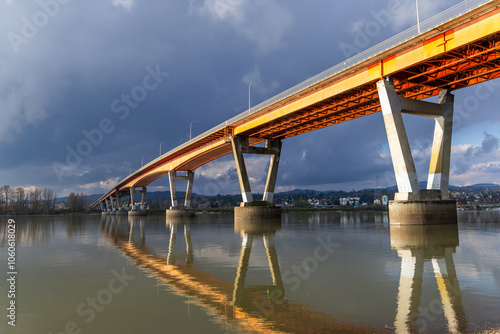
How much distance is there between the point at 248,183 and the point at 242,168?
2388 millimetres

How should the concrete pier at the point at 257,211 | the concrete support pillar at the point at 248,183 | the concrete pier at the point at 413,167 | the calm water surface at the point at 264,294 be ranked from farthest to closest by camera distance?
the concrete support pillar at the point at 248,183 < the concrete pier at the point at 257,211 < the concrete pier at the point at 413,167 < the calm water surface at the point at 264,294

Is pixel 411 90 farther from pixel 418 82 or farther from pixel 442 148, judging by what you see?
pixel 442 148

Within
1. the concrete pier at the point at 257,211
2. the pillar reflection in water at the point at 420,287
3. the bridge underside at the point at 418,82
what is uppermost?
the bridge underside at the point at 418,82

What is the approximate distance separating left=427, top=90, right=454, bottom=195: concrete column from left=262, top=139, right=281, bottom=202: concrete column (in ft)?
81.4

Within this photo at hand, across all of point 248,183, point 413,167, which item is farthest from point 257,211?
point 413,167

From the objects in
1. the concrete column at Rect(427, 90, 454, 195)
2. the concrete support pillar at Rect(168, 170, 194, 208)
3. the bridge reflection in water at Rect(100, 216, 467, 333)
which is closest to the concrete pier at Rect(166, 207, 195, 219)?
the concrete support pillar at Rect(168, 170, 194, 208)

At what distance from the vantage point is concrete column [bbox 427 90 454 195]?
1145 inches

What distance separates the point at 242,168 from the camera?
49875 mm

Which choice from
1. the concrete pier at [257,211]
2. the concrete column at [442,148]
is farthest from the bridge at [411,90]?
the concrete pier at [257,211]

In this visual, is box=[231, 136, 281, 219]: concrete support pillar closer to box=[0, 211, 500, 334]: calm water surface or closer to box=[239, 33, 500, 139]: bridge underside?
box=[239, 33, 500, 139]: bridge underside

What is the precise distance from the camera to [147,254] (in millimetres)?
15578

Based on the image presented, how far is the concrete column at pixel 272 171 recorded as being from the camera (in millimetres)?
50875

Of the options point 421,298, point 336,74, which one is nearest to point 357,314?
point 421,298

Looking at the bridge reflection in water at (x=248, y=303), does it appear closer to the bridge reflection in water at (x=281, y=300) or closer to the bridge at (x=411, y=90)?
the bridge reflection in water at (x=281, y=300)
